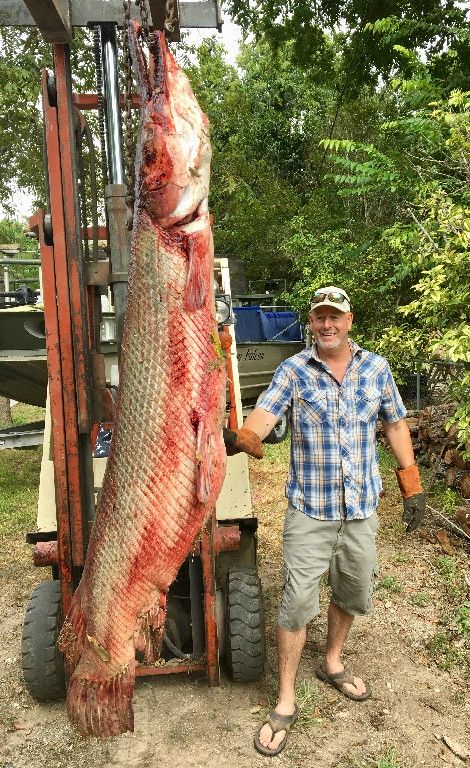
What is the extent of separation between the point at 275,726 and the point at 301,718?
0.24 metres

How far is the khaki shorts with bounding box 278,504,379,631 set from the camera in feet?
10.6

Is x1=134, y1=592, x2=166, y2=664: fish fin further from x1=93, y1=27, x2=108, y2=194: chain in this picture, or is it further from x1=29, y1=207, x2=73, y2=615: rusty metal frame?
x1=93, y1=27, x2=108, y2=194: chain

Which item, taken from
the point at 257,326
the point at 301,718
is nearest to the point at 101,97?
the point at 301,718

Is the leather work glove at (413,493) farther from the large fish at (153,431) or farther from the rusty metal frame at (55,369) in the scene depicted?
the large fish at (153,431)

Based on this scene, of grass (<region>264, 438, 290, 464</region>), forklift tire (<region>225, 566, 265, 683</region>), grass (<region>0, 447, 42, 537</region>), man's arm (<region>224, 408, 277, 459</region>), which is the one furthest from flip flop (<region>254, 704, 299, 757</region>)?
grass (<region>264, 438, 290, 464</region>)

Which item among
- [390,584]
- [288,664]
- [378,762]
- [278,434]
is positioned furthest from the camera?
[390,584]

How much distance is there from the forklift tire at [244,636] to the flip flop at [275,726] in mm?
278

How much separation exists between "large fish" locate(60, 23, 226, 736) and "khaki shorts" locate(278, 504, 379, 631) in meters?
1.52

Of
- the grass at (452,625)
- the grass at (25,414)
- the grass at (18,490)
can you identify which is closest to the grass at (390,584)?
the grass at (452,625)

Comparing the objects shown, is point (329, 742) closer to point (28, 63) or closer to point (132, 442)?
point (132, 442)

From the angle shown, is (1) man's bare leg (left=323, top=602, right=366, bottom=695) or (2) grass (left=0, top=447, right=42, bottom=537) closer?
(1) man's bare leg (left=323, top=602, right=366, bottom=695)

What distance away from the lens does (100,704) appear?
68.5 inches

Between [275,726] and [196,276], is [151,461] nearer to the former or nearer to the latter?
[196,276]

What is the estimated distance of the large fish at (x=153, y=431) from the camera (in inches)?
59.8
